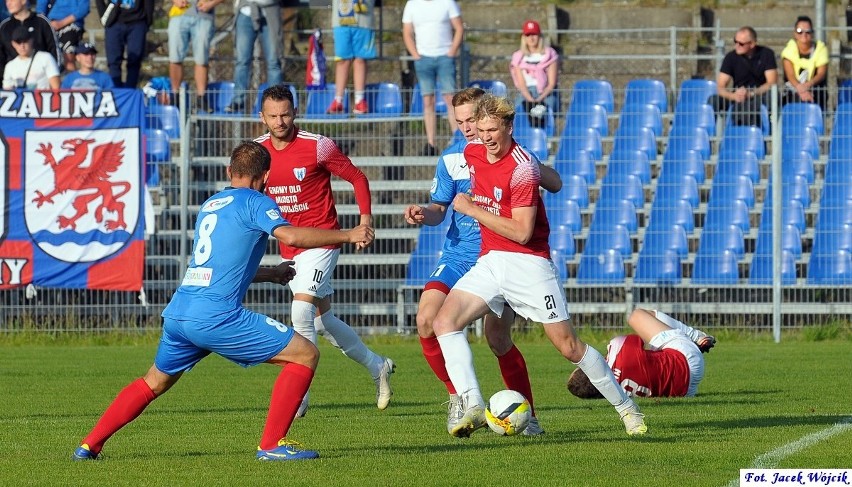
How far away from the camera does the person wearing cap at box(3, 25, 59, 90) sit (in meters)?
17.8

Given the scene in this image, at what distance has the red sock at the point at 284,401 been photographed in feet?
24.6

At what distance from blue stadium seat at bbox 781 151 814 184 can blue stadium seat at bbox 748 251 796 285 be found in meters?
1.10

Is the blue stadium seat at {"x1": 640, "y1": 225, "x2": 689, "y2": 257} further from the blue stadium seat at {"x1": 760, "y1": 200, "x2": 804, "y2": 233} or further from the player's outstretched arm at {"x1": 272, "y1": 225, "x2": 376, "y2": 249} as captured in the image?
the player's outstretched arm at {"x1": 272, "y1": 225, "x2": 376, "y2": 249}

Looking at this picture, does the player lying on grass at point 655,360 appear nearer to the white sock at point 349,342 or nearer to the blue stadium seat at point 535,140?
the white sock at point 349,342

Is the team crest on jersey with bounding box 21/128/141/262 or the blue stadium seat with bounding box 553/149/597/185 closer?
the team crest on jersey with bounding box 21/128/141/262

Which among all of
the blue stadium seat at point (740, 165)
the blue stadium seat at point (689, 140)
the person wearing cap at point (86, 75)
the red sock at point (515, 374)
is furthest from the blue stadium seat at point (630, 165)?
the red sock at point (515, 374)

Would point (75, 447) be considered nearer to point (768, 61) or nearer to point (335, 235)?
point (335, 235)

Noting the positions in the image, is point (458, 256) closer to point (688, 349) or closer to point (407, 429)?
point (407, 429)

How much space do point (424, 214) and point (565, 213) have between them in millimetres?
8304

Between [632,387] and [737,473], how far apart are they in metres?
2.86

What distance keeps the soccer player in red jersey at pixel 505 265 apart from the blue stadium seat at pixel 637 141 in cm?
917

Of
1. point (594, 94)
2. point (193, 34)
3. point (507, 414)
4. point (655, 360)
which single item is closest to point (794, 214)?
point (594, 94)

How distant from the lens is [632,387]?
32.4 feet

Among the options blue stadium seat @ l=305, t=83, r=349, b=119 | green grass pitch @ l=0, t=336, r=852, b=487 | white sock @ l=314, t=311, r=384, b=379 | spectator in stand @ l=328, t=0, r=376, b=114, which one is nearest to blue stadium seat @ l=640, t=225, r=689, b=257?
green grass pitch @ l=0, t=336, r=852, b=487
